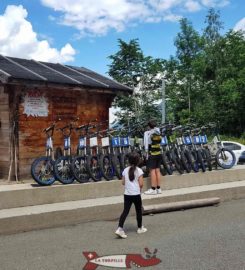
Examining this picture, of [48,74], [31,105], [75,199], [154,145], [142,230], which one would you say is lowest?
[142,230]


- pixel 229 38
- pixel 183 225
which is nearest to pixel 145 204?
pixel 183 225

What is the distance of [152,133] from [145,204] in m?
2.02

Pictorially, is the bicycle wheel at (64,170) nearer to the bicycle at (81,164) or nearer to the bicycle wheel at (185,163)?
the bicycle at (81,164)

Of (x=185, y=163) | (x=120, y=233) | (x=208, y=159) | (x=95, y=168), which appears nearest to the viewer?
(x=120, y=233)

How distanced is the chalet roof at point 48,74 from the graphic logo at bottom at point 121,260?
5.91 m

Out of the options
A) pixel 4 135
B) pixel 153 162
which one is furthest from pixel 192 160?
pixel 4 135

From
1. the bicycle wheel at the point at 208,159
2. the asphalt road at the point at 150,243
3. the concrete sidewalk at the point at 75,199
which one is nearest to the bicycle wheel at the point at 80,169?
the concrete sidewalk at the point at 75,199

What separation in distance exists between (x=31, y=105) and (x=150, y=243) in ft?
19.7

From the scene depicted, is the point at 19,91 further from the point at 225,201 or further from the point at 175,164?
the point at 225,201

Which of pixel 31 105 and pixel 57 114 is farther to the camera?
pixel 57 114

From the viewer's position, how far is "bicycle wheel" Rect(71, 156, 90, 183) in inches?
439

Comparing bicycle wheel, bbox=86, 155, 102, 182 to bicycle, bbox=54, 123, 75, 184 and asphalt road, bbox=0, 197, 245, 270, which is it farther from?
asphalt road, bbox=0, 197, 245, 270

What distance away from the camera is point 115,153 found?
12117 millimetres

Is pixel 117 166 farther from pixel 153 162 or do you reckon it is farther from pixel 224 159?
pixel 224 159
